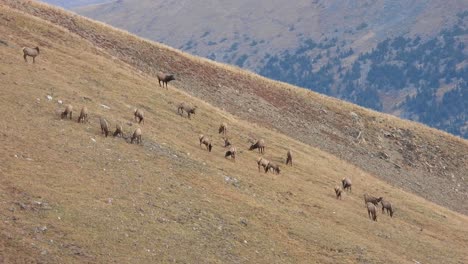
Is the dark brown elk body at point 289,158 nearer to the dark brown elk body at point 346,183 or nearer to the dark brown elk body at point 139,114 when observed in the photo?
the dark brown elk body at point 346,183

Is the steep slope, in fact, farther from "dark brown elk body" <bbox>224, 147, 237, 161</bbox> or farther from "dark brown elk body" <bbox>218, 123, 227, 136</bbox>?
"dark brown elk body" <bbox>224, 147, 237, 161</bbox>

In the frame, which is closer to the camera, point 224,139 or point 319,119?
point 224,139

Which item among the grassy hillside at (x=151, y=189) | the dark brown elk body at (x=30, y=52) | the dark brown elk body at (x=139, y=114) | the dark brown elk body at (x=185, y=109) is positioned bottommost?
the grassy hillside at (x=151, y=189)

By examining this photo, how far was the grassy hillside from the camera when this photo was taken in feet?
101

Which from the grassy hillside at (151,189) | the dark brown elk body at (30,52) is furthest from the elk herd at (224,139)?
the grassy hillside at (151,189)

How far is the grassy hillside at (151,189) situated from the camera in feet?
101

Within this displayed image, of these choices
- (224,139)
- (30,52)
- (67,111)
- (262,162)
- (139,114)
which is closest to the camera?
(67,111)

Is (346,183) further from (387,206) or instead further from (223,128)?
(223,128)

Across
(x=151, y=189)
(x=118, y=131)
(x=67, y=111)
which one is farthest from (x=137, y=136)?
(x=151, y=189)

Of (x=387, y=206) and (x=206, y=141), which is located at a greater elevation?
(x=206, y=141)

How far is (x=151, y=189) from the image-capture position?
1447 inches

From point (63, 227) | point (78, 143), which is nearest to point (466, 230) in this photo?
point (78, 143)

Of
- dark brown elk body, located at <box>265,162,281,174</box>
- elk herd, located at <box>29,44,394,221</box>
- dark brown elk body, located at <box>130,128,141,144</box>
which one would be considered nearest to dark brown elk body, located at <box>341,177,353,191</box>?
elk herd, located at <box>29,44,394,221</box>

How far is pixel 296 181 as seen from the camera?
50.0 metres
